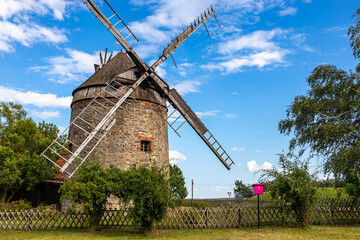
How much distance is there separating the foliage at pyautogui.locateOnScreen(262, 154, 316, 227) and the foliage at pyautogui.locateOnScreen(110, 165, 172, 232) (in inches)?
174

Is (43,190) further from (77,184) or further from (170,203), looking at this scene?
(170,203)

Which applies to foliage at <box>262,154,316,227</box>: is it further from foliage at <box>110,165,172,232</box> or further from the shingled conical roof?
the shingled conical roof

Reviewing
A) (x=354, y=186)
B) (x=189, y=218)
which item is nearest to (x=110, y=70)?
(x=189, y=218)

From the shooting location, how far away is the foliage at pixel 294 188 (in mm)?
11648

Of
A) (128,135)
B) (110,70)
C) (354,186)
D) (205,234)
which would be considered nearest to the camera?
(205,234)

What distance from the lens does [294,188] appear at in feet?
37.9

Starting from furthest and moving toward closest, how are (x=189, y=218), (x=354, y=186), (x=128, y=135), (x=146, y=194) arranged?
1. (x=128, y=135)
2. (x=354, y=186)
3. (x=189, y=218)
4. (x=146, y=194)

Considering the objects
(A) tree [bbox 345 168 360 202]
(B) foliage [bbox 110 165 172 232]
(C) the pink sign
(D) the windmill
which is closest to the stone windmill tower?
(D) the windmill

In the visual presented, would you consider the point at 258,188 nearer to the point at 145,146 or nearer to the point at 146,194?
the point at 146,194

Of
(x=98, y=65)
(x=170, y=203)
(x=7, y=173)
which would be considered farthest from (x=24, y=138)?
(x=170, y=203)

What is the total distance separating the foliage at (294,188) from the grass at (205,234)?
755 millimetres

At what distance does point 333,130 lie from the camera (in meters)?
15.0

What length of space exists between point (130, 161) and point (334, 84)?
39.5ft

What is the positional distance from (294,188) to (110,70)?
11545 millimetres
